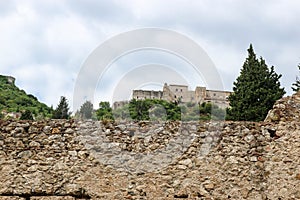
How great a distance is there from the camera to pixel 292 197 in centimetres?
491

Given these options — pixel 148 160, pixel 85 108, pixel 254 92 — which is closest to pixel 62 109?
pixel 254 92

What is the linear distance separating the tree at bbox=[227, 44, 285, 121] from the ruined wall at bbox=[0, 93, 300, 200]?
1223cm

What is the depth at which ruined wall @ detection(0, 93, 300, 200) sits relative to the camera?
5.05 m

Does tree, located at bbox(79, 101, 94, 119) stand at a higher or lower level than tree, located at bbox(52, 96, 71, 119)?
lower

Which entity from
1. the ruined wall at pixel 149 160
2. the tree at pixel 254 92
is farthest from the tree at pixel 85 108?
the tree at pixel 254 92

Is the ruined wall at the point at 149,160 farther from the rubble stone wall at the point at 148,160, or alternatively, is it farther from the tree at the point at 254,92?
the tree at the point at 254,92

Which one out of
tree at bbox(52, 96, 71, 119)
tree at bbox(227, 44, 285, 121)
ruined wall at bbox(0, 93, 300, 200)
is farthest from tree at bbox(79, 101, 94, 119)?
tree at bbox(52, 96, 71, 119)

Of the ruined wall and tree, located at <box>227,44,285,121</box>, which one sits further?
tree, located at <box>227,44,285,121</box>

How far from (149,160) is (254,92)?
15499mm

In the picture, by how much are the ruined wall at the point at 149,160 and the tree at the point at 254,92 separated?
1223 centimetres

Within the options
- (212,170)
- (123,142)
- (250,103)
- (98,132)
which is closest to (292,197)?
(212,170)

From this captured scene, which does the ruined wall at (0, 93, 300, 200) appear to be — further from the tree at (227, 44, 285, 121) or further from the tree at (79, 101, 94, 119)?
the tree at (227, 44, 285, 121)

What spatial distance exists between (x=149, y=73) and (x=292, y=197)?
363 cm

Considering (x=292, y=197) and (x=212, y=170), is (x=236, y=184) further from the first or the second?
(x=292, y=197)
